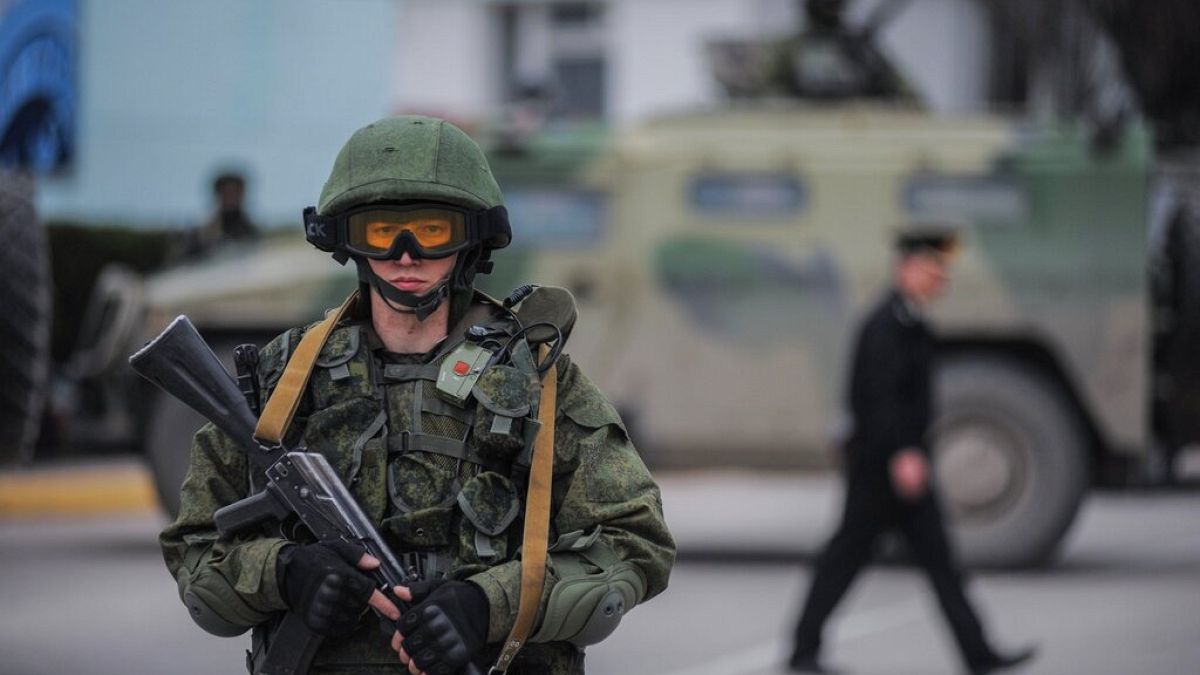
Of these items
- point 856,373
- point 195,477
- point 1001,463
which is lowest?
point 1001,463

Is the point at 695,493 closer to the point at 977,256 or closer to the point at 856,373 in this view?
the point at 977,256

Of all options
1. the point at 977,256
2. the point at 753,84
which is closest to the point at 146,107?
the point at 753,84

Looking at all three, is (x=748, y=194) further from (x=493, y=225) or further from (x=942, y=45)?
(x=942, y=45)

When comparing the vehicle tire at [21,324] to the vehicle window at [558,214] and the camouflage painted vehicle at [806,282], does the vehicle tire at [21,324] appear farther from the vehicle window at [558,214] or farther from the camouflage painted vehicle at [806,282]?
the vehicle window at [558,214]

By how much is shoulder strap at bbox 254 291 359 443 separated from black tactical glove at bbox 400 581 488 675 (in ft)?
1.13

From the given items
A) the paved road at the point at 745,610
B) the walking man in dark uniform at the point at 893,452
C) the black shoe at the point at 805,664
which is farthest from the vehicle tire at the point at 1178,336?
the black shoe at the point at 805,664

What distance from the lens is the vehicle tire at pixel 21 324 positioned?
28.2 feet

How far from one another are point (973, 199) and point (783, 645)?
2.99 meters

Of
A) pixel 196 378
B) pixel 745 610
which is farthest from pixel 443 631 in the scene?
pixel 745 610

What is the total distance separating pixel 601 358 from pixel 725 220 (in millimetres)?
922

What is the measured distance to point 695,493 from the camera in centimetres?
1475

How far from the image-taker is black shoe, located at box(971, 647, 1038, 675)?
6.98 meters

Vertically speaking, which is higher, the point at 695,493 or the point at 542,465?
the point at 542,465

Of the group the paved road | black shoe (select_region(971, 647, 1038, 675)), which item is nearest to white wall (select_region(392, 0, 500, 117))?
the paved road
